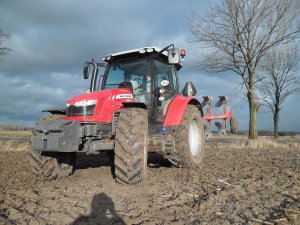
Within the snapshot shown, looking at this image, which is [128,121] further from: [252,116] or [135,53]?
[252,116]

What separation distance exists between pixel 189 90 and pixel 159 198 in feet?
12.0

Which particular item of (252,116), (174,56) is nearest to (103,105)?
(174,56)

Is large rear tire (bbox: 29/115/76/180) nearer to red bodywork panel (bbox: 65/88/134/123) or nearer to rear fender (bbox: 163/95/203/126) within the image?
red bodywork panel (bbox: 65/88/134/123)

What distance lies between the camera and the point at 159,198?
16.1 feet

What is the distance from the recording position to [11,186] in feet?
18.5

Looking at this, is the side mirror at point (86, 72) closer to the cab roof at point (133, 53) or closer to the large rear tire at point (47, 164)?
the cab roof at point (133, 53)

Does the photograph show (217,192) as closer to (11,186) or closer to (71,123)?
(71,123)

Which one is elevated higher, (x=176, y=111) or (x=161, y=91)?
(x=161, y=91)

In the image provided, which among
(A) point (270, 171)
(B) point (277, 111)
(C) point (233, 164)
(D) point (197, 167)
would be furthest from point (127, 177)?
(B) point (277, 111)

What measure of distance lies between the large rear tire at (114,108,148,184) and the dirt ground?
0.19m

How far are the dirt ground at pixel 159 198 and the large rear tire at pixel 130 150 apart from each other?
0.19 metres

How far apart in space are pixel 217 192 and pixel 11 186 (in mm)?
3297

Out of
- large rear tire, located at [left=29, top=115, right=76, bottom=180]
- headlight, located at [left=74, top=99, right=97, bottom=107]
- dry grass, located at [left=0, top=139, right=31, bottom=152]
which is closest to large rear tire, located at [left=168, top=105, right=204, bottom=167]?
headlight, located at [left=74, top=99, right=97, bottom=107]

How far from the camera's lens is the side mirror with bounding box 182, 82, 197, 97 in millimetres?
8016
